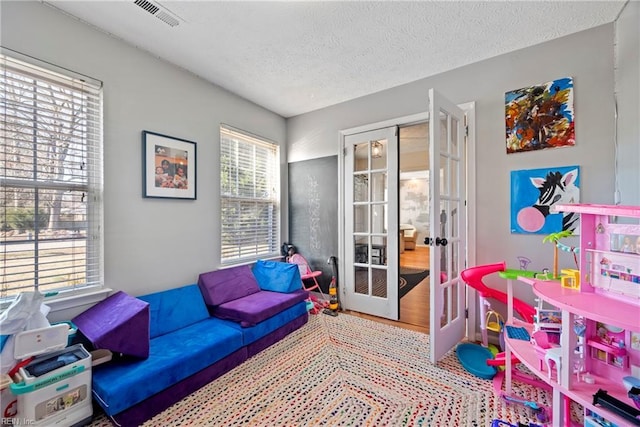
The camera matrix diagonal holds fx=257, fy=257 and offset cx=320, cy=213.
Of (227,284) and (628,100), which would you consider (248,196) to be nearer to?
(227,284)

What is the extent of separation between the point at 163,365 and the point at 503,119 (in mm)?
3390

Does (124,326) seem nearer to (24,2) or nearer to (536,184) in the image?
(24,2)

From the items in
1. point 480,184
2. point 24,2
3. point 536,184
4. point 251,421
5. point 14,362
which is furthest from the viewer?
point 480,184

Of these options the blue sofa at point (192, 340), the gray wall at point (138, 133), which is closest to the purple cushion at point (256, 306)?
the blue sofa at point (192, 340)

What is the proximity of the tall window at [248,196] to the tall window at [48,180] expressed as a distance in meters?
1.17

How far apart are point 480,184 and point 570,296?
144 cm

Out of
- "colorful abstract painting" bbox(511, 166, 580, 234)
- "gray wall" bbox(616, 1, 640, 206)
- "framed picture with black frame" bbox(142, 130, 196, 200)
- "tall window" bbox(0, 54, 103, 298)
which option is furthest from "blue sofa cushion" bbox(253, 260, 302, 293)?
"gray wall" bbox(616, 1, 640, 206)

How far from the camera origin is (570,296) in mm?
1275

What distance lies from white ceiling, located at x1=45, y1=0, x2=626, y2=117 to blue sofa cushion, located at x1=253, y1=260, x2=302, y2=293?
6.93 ft

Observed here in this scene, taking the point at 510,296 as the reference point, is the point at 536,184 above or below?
above

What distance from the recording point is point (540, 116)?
223 centimetres

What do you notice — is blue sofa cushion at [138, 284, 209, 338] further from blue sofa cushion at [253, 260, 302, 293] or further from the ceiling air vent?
the ceiling air vent

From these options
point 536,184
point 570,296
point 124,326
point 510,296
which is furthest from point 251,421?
point 536,184

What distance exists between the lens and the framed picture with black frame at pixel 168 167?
2.27m
